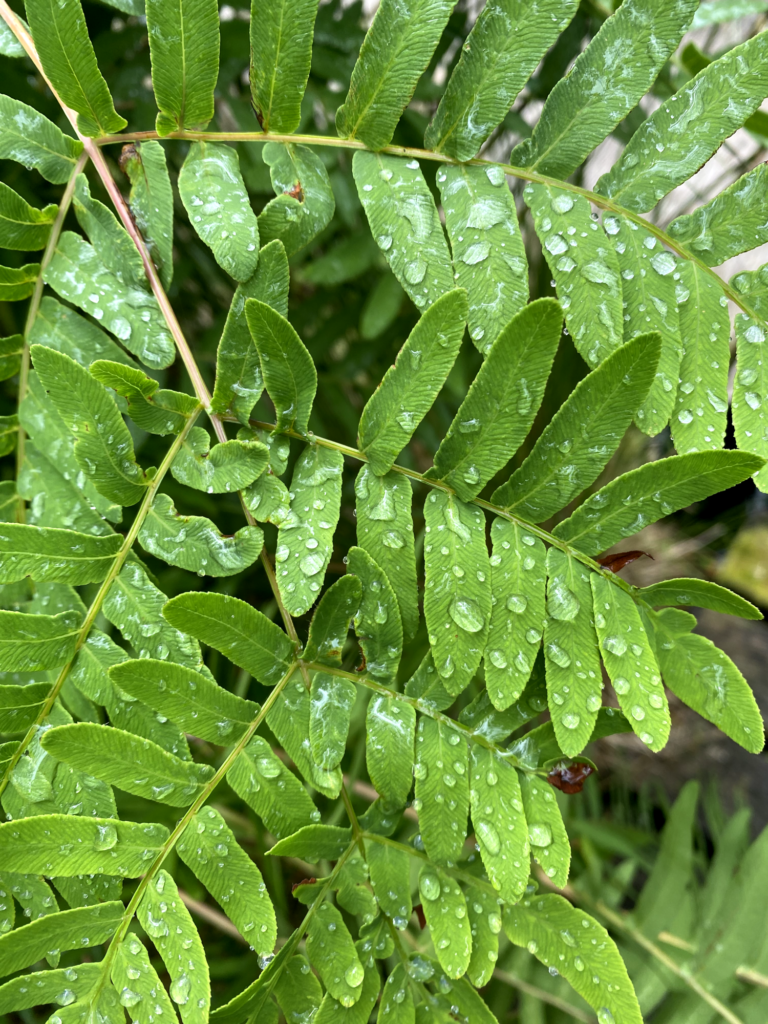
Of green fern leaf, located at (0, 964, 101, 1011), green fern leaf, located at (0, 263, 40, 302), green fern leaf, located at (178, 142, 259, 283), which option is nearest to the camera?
green fern leaf, located at (0, 964, 101, 1011)

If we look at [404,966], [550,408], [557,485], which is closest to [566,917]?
[404,966]

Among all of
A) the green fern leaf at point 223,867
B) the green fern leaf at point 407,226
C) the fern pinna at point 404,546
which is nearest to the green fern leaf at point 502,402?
the fern pinna at point 404,546

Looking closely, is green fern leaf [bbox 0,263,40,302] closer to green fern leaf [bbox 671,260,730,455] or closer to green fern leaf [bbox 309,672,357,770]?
green fern leaf [bbox 309,672,357,770]

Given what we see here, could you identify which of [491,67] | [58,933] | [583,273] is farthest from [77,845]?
[491,67]

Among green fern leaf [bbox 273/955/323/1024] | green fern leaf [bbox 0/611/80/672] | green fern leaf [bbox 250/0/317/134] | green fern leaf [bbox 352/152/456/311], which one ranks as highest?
green fern leaf [bbox 250/0/317/134]

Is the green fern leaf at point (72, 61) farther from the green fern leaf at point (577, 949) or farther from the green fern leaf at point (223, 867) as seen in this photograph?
the green fern leaf at point (577, 949)

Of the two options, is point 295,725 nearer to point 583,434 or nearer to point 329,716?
point 329,716

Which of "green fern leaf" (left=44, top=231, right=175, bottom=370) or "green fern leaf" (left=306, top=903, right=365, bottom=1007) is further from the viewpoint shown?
"green fern leaf" (left=44, top=231, right=175, bottom=370)

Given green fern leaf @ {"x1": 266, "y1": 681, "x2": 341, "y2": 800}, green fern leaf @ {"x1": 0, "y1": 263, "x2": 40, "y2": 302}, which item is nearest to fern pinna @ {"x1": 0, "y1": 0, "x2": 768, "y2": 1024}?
green fern leaf @ {"x1": 266, "y1": 681, "x2": 341, "y2": 800}
